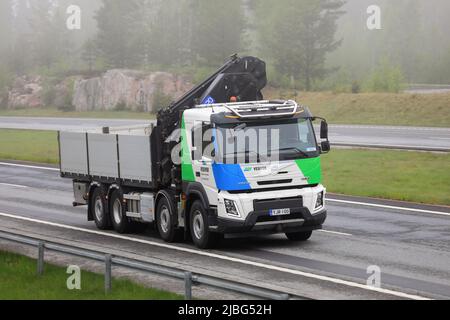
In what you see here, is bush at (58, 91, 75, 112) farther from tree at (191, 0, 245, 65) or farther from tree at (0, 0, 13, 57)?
tree at (0, 0, 13, 57)

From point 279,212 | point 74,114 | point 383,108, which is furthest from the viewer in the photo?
point 74,114

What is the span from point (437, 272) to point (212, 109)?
5.64 meters

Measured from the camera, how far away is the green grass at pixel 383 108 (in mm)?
56812

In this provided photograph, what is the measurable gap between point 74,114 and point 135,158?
207 feet

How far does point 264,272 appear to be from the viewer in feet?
52.2

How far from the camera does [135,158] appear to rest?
20.8m

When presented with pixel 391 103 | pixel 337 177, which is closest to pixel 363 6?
pixel 391 103

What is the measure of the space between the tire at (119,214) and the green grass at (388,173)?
9032 millimetres

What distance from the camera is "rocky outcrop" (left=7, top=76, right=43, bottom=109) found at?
3629 inches

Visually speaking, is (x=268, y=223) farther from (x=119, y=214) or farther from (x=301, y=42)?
(x=301, y=42)

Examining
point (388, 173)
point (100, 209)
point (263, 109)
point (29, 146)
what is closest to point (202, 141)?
point (263, 109)

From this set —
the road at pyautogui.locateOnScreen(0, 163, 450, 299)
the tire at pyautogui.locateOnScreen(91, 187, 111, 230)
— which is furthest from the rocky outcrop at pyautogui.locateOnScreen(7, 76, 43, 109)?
the tire at pyautogui.locateOnScreen(91, 187, 111, 230)

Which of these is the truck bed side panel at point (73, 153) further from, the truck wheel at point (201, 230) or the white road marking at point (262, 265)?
the truck wheel at point (201, 230)
